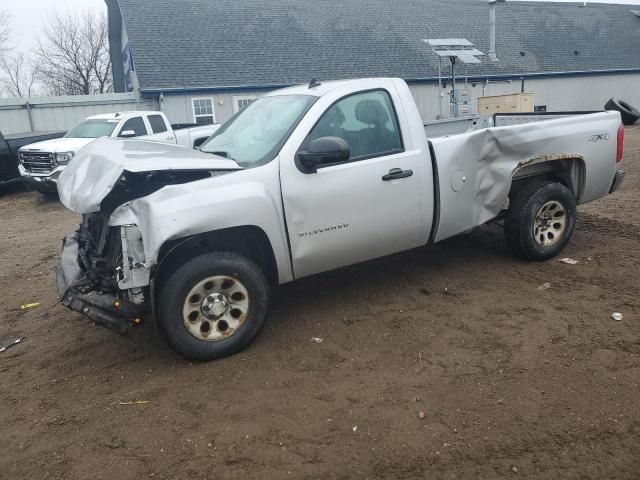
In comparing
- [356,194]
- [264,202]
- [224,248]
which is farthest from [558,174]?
[224,248]

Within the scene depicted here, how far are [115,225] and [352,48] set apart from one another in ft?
72.1

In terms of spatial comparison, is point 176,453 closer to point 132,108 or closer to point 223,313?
point 223,313

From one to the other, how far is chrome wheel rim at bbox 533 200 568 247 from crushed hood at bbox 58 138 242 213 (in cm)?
320

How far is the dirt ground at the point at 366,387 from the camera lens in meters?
2.85

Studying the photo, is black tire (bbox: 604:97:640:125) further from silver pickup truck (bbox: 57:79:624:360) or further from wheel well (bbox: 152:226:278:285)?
wheel well (bbox: 152:226:278:285)

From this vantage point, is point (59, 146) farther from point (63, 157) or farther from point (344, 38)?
point (344, 38)

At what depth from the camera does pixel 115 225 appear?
12.1 ft

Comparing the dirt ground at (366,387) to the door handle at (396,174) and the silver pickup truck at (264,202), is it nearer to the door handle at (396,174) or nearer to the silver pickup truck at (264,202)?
the silver pickup truck at (264,202)

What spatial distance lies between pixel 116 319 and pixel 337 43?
22.4 metres

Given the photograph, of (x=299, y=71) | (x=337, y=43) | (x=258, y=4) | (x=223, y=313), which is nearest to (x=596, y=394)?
(x=223, y=313)

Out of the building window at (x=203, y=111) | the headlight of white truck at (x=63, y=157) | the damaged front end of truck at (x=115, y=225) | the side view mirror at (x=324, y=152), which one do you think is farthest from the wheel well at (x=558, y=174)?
the building window at (x=203, y=111)

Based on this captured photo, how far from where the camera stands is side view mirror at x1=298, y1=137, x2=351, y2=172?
391cm

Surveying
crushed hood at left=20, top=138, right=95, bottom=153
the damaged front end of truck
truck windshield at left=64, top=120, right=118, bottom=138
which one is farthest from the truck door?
truck windshield at left=64, top=120, right=118, bottom=138

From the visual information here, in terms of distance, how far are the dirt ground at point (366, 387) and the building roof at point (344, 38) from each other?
16494mm
